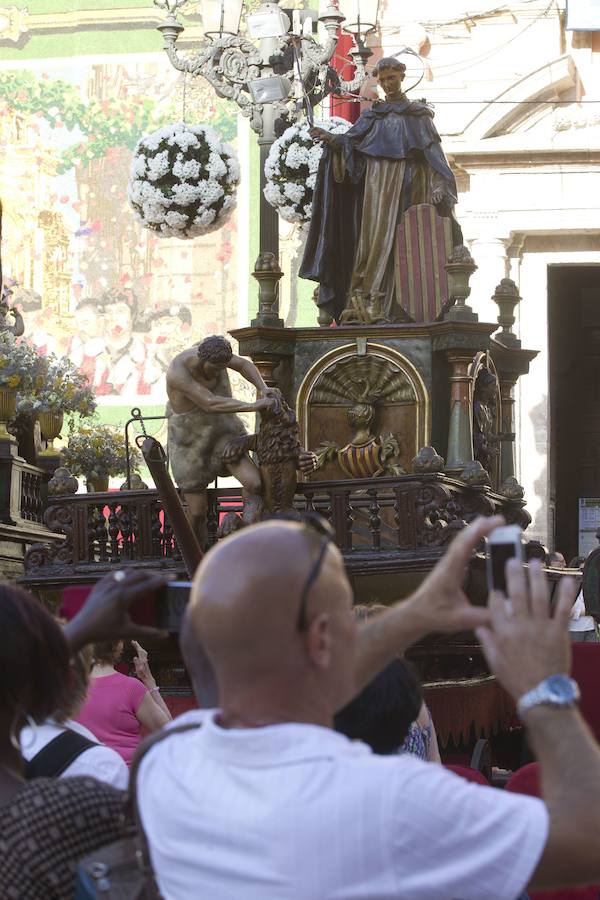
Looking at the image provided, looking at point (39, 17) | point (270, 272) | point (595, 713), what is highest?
point (39, 17)

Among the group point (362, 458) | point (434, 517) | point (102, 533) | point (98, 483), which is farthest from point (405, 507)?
point (98, 483)

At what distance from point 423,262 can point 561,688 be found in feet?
28.8

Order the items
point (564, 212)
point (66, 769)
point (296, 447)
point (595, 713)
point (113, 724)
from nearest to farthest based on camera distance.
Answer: point (66, 769) < point (113, 724) < point (595, 713) < point (296, 447) < point (564, 212)

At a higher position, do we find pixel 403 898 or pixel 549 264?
pixel 549 264

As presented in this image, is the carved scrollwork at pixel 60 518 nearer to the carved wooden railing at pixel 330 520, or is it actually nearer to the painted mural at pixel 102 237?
the carved wooden railing at pixel 330 520

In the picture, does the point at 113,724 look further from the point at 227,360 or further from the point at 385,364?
the point at 385,364

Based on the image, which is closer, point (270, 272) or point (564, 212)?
point (270, 272)

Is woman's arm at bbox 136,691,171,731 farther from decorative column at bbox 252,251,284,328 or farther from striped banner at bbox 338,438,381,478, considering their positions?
decorative column at bbox 252,251,284,328

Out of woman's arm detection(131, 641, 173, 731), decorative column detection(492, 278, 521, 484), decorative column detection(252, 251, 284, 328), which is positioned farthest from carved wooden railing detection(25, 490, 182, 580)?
woman's arm detection(131, 641, 173, 731)

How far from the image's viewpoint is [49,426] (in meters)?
14.2

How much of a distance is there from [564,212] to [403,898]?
17.9 metres

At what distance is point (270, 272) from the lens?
11031 mm

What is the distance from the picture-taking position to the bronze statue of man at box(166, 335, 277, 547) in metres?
9.41

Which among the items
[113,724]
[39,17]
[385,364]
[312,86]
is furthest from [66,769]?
[39,17]
